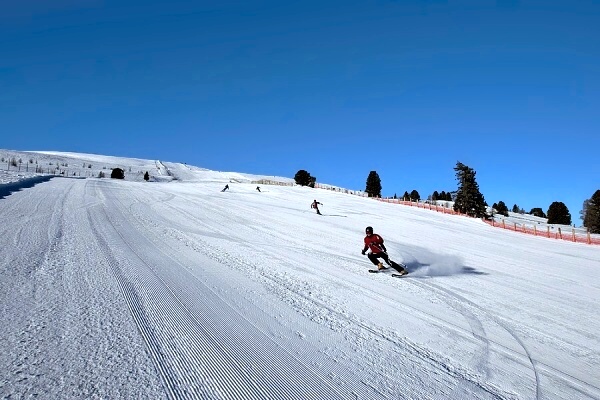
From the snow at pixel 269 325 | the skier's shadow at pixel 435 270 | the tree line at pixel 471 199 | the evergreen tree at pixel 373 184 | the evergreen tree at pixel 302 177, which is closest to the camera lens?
the snow at pixel 269 325

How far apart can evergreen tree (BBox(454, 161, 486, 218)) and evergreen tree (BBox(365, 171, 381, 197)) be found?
86.5 feet

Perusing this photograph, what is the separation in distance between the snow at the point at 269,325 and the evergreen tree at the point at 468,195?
6407 cm

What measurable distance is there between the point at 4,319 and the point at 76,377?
1.98 meters

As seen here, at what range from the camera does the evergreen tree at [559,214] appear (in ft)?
305

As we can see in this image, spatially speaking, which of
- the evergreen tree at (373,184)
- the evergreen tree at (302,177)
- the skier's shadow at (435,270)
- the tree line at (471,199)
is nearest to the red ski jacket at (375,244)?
the skier's shadow at (435,270)

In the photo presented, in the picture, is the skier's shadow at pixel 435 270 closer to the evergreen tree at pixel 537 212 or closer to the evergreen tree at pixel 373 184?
the evergreen tree at pixel 373 184

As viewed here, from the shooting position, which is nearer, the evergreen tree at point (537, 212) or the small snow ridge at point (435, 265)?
the small snow ridge at point (435, 265)

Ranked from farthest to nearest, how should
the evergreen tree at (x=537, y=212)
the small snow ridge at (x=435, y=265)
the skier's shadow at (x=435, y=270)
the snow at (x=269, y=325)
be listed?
the evergreen tree at (x=537, y=212) → the small snow ridge at (x=435, y=265) → the skier's shadow at (x=435, y=270) → the snow at (x=269, y=325)

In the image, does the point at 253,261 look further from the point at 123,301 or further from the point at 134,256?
the point at 123,301

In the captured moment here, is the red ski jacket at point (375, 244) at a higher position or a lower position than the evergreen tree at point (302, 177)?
lower

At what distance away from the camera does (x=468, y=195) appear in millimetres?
71750

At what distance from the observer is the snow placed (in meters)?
3.58

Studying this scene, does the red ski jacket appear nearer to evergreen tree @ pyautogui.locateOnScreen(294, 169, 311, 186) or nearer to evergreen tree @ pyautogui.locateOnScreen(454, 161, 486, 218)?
evergreen tree @ pyautogui.locateOnScreen(454, 161, 486, 218)

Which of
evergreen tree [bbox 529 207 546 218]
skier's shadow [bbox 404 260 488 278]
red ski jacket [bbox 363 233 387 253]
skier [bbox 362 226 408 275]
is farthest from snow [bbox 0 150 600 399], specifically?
evergreen tree [bbox 529 207 546 218]
